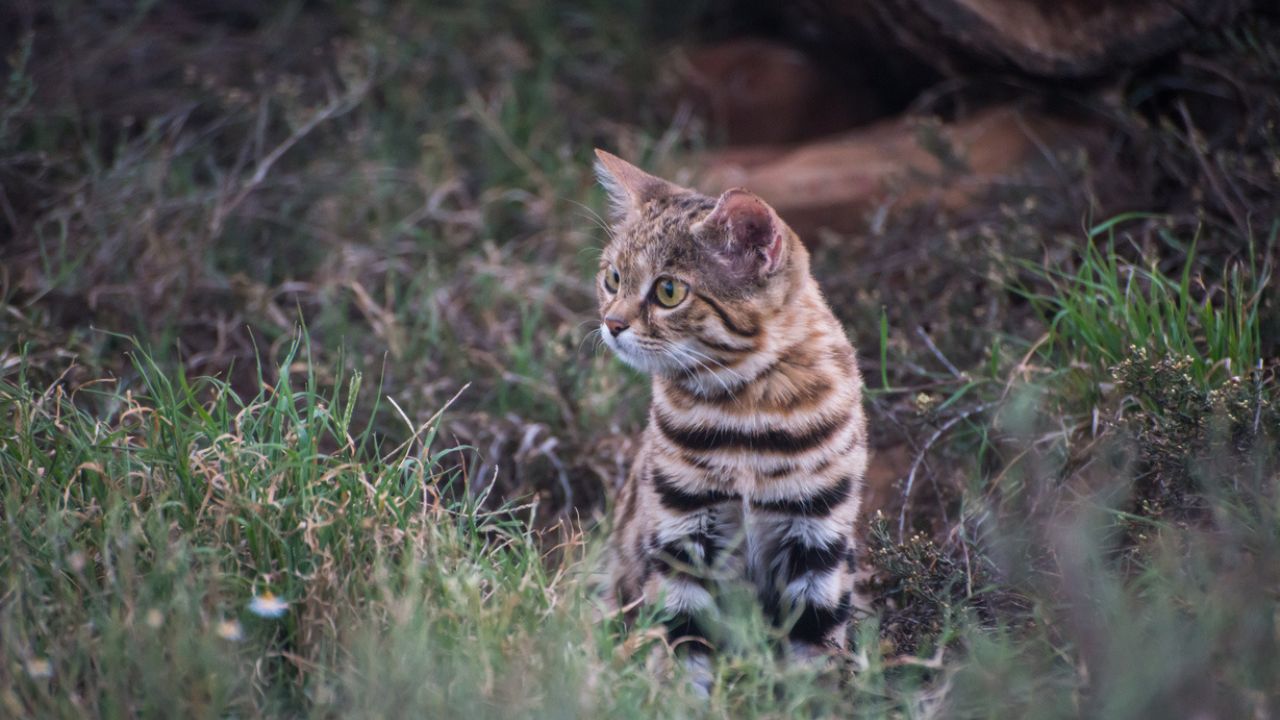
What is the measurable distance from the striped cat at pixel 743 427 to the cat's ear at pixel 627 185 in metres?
0.35

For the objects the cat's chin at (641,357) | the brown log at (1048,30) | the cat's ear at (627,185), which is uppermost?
the brown log at (1048,30)

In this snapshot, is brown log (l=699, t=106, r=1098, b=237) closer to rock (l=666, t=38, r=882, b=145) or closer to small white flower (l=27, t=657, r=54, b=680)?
rock (l=666, t=38, r=882, b=145)

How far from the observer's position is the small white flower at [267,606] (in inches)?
102

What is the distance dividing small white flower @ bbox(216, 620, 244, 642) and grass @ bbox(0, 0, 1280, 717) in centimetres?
2

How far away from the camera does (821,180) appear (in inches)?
210

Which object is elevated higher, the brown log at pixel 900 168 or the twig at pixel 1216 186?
the twig at pixel 1216 186

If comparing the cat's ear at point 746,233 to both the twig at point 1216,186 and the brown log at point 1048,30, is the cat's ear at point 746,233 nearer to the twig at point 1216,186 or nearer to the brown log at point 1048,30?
the twig at point 1216,186

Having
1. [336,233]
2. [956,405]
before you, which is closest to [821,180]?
[956,405]

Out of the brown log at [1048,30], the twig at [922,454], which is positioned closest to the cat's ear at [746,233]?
the twig at [922,454]

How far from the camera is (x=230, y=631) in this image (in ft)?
7.73

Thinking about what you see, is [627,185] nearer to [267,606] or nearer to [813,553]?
[813,553]

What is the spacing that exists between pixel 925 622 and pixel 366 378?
89.8 inches

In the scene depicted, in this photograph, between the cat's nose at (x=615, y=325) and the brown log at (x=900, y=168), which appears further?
the brown log at (x=900, y=168)

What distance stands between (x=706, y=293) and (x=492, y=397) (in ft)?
5.10
